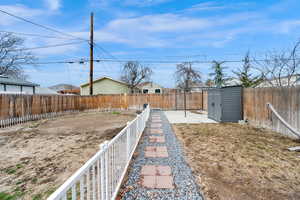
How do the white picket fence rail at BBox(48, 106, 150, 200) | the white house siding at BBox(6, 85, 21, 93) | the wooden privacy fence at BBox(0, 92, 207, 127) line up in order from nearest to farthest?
the white picket fence rail at BBox(48, 106, 150, 200) < the wooden privacy fence at BBox(0, 92, 207, 127) < the white house siding at BBox(6, 85, 21, 93)

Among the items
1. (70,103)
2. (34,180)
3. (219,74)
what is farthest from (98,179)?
(219,74)


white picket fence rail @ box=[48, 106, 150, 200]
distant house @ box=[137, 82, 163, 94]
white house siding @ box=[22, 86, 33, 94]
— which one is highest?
distant house @ box=[137, 82, 163, 94]

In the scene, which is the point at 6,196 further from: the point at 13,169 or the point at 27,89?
the point at 27,89

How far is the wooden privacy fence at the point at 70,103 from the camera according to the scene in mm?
8211

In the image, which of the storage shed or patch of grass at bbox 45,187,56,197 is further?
the storage shed

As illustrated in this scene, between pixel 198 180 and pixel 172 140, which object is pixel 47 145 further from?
pixel 198 180

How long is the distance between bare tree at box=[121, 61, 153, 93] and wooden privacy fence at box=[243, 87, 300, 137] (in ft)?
73.1

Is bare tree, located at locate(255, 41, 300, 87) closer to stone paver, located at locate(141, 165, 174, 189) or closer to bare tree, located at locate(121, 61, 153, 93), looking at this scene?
stone paver, located at locate(141, 165, 174, 189)

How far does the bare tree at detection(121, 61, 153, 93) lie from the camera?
28100 mm

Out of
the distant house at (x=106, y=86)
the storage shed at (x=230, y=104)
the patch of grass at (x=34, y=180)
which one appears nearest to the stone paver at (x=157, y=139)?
the patch of grass at (x=34, y=180)

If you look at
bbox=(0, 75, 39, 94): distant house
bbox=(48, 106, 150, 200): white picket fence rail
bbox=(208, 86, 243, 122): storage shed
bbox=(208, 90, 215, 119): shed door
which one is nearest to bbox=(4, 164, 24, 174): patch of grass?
bbox=(48, 106, 150, 200): white picket fence rail

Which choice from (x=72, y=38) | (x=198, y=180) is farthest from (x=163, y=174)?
(x=72, y=38)

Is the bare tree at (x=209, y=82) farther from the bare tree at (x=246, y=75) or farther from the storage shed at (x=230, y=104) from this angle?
the storage shed at (x=230, y=104)

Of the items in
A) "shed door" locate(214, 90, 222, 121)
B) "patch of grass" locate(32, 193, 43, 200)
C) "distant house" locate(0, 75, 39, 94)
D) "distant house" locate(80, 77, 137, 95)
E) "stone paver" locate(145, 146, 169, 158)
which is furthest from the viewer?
"distant house" locate(80, 77, 137, 95)
